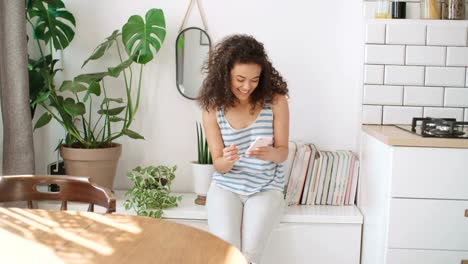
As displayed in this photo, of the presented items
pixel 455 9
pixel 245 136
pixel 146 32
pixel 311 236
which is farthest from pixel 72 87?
pixel 455 9

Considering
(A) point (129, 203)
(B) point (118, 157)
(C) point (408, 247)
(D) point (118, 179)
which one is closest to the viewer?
(C) point (408, 247)

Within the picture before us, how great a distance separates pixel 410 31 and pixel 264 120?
2.88ft

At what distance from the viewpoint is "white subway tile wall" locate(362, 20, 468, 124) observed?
292 centimetres

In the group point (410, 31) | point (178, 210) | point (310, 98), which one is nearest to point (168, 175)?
point (178, 210)

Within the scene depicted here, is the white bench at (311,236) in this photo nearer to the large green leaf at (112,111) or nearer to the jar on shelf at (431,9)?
the large green leaf at (112,111)

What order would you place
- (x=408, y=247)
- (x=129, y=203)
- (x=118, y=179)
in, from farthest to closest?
(x=118, y=179) < (x=129, y=203) < (x=408, y=247)

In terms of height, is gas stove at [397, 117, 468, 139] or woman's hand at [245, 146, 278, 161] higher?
gas stove at [397, 117, 468, 139]

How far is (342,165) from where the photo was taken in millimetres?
2967

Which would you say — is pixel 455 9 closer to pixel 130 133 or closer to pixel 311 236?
pixel 311 236

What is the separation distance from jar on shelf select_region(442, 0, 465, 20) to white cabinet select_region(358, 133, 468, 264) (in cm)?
85

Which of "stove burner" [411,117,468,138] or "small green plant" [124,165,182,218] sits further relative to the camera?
"small green plant" [124,165,182,218]

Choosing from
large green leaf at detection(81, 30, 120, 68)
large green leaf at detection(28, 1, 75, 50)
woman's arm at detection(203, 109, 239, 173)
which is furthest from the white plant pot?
large green leaf at detection(28, 1, 75, 50)

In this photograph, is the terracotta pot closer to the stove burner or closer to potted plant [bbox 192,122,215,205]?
potted plant [bbox 192,122,215,205]

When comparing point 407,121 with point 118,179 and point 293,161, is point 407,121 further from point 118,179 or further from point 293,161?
point 118,179
